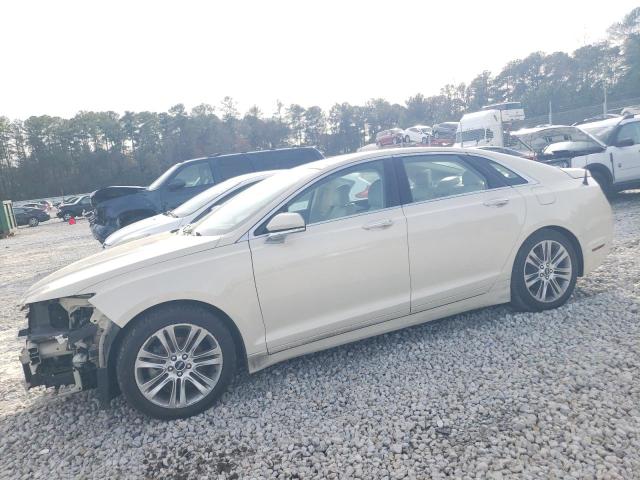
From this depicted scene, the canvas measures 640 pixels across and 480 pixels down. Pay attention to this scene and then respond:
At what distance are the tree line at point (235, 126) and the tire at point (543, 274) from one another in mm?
47375

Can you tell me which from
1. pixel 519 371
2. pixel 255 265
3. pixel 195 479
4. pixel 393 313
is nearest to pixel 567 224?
pixel 519 371

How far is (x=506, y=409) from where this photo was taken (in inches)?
110

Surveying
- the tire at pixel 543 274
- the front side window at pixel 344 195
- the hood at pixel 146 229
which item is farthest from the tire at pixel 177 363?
the hood at pixel 146 229

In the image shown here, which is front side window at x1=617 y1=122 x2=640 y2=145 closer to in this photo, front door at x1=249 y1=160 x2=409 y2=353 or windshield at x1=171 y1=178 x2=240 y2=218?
windshield at x1=171 y1=178 x2=240 y2=218

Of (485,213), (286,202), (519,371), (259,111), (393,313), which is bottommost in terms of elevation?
(519,371)

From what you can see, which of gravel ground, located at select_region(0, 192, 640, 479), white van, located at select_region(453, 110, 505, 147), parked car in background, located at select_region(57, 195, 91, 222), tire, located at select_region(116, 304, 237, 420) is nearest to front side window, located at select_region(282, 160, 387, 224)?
tire, located at select_region(116, 304, 237, 420)

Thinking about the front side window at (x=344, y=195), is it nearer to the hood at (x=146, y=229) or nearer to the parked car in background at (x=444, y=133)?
the hood at (x=146, y=229)

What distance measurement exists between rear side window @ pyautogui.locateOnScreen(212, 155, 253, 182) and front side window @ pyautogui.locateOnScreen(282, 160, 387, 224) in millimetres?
6745

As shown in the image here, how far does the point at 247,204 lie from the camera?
3.80 meters

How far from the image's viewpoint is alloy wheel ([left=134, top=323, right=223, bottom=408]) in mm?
3008

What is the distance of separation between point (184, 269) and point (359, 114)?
230ft

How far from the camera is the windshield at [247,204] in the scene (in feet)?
11.6

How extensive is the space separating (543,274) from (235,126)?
233ft

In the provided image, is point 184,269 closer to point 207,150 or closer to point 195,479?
point 195,479
